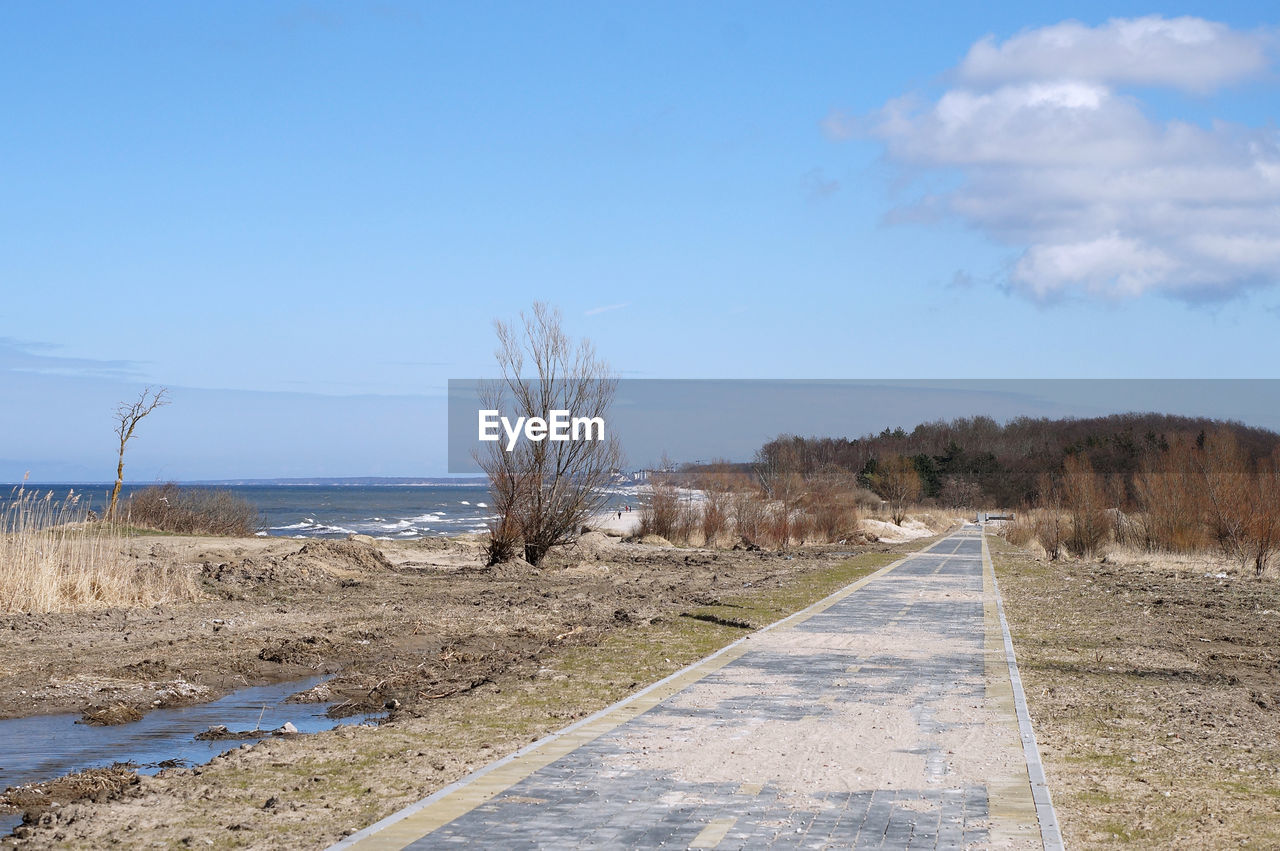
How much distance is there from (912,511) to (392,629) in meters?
83.7

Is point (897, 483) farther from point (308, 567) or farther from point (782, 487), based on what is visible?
point (308, 567)

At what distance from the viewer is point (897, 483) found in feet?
310

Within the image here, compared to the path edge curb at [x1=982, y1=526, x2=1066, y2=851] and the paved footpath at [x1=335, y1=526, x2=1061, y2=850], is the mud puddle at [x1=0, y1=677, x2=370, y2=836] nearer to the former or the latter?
the paved footpath at [x1=335, y1=526, x2=1061, y2=850]

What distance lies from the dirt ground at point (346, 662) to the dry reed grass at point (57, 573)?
729 millimetres

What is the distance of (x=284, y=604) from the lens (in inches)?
704

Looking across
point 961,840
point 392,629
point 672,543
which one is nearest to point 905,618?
point 392,629

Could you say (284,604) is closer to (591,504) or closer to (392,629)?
(392,629)

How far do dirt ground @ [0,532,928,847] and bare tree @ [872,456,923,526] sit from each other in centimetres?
6482

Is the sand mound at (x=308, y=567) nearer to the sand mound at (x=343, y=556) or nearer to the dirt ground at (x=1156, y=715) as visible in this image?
the sand mound at (x=343, y=556)

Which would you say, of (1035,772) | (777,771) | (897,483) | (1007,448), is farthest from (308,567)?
(1007,448)

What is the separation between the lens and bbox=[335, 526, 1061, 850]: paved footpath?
5484 mm

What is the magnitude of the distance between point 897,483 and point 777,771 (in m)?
90.5

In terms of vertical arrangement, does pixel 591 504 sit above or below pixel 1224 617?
above

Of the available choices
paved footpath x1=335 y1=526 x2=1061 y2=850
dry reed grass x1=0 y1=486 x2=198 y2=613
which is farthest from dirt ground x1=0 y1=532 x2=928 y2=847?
dry reed grass x1=0 y1=486 x2=198 y2=613
